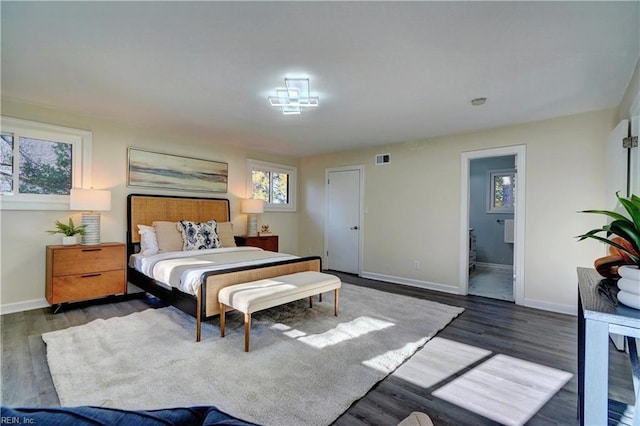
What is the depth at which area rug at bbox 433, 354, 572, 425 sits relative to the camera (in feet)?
5.64

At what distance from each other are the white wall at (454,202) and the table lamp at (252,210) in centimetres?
135

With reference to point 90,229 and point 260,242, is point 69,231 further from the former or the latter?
point 260,242

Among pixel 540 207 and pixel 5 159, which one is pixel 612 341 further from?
pixel 5 159

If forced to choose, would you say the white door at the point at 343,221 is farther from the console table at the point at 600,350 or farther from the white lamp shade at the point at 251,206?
the console table at the point at 600,350

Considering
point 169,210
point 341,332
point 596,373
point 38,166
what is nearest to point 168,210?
point 169,210

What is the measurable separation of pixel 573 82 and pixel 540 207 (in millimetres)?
1544

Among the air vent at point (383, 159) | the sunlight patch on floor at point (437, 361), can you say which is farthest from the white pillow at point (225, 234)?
the sunlight patch on floor at point (437, 361)

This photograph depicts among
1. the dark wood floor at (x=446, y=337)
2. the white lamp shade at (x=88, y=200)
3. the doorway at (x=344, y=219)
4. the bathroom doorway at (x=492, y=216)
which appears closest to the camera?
the dark wood floor at (x=446, y=337)

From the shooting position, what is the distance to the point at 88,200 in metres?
3.38

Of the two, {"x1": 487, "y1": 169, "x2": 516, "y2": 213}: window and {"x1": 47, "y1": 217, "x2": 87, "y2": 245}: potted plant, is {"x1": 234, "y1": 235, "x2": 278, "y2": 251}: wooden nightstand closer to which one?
{"x1": 47, "y1": 217, "x2": 87, "y2": 245}: potted plant

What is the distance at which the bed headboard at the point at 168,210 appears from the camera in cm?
401

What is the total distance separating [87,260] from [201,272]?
1.70 m

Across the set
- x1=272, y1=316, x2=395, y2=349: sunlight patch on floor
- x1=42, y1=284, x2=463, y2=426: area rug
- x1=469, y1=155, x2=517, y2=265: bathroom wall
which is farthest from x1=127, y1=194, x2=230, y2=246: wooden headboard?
x1=469, y1=155, x2=517, y2=265: bathroom wall

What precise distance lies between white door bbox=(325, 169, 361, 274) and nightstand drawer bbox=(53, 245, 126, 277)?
3.47 metres
